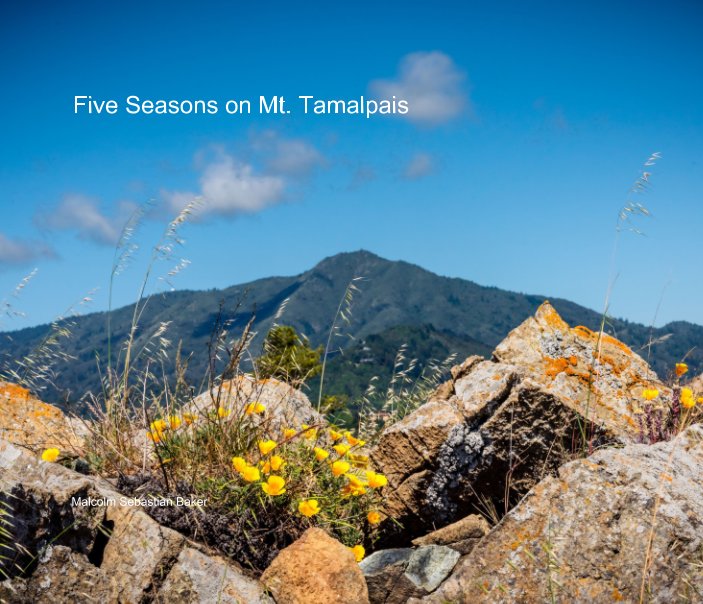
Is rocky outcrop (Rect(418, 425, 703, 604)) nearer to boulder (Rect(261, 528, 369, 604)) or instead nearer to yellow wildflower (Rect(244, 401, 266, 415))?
boulder (Rect(261, 528, 369, 604))

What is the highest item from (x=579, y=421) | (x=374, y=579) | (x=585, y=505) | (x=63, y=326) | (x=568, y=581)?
(x=63, y=326)

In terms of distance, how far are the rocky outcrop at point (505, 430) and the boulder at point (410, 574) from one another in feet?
2.17

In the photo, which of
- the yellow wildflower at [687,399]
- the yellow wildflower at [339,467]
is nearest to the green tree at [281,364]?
the yellow wildflower at [339,467]

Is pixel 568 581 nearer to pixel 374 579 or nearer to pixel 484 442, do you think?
pixel 374 579

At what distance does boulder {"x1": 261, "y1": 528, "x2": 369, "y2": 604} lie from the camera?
3.42 m

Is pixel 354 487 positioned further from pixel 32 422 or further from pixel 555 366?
pixel 32 422

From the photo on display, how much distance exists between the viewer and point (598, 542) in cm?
306

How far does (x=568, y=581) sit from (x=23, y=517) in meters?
3.00

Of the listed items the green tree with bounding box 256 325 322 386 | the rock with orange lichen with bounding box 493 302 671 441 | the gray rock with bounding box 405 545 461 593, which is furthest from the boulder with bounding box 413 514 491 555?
the green tree with bounding box 256 325 322 386

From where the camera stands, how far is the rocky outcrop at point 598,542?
291 cm

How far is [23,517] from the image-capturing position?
320 centimetres

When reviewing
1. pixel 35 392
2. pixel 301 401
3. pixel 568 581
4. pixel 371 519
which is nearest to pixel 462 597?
pixel 568 581

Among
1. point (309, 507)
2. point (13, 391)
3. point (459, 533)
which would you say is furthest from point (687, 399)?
point (13, 391)

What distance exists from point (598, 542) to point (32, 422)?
5066 millimetres
